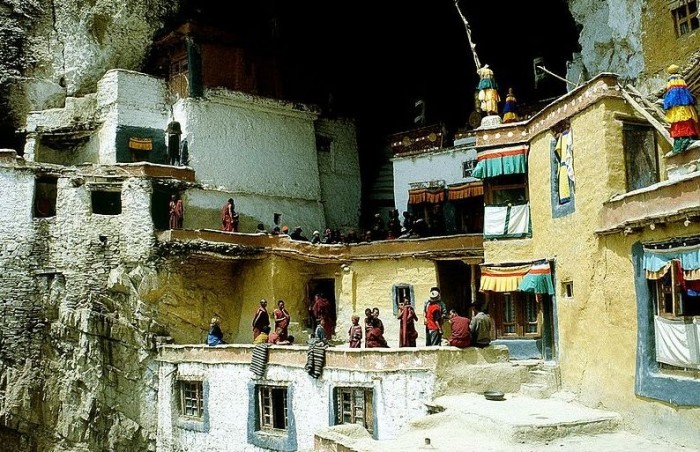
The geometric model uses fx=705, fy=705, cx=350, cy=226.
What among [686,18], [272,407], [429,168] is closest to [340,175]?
[429,168]

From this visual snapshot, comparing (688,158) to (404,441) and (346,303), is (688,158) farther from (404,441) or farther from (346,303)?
(346,303)

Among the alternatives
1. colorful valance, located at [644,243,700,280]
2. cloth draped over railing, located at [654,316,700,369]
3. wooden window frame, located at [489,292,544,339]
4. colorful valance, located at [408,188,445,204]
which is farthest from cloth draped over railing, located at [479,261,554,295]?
colorful valance, located at [408,188,445,204]

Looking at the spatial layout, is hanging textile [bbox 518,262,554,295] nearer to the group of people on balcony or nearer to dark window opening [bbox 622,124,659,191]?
the group of people on balcony

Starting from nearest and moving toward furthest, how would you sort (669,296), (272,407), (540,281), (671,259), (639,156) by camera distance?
1. (671,259)
2. (669,296)
3. (639,156)
4. (540,281)
5. (272,407)

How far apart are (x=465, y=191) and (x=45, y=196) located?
16140 millimetres

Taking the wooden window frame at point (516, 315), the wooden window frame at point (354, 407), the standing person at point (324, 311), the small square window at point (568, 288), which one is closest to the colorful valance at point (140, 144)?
the standing person at point (324, 311)

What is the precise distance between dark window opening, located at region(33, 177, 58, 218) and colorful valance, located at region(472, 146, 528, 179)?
52.3 feet

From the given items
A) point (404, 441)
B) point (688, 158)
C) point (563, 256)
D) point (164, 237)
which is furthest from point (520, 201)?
point (164, 237)

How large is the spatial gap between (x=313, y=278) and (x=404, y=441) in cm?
1358

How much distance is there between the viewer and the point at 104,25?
29594mm

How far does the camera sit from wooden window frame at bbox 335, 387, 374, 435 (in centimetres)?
1802

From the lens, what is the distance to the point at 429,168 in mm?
29156

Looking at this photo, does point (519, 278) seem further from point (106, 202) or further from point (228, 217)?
point (106, 202)

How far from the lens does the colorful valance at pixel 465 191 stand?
26603mm
